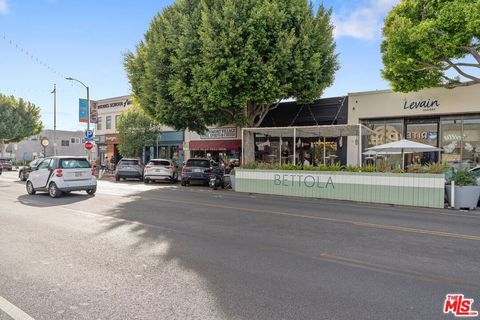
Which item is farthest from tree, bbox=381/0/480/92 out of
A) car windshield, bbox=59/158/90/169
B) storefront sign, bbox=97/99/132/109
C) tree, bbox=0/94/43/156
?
tree, bbox=0/94/43/156

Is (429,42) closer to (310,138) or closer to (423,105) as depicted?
(423,105)

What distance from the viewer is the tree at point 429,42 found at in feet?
45.8

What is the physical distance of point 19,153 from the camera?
71.2 meters

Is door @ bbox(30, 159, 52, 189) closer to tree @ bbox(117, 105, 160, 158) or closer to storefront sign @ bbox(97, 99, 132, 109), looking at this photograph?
tree @ bbox(117, 105, 160, 158)

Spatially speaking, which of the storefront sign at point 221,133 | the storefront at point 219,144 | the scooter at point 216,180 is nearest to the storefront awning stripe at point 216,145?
the storefront at point 219,144

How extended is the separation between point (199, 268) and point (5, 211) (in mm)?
8295

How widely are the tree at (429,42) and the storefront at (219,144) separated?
42.4 feet

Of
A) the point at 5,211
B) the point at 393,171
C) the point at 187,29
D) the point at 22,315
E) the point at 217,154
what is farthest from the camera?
the point at 217,154

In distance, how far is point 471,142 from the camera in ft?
65.0

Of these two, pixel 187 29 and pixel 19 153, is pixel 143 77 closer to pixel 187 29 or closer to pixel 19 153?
pixel 187 29

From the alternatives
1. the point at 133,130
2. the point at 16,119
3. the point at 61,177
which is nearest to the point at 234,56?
the point at 61,177

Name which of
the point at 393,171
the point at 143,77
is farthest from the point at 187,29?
the point at 393,171

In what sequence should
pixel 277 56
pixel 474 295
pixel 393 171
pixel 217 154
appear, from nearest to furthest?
pixel 474 295 < pixel 393 171 < pixel 277 56 < pixel 217 154

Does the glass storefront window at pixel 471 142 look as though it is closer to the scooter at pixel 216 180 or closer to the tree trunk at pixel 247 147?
the tree trunk at pixel 247 147
